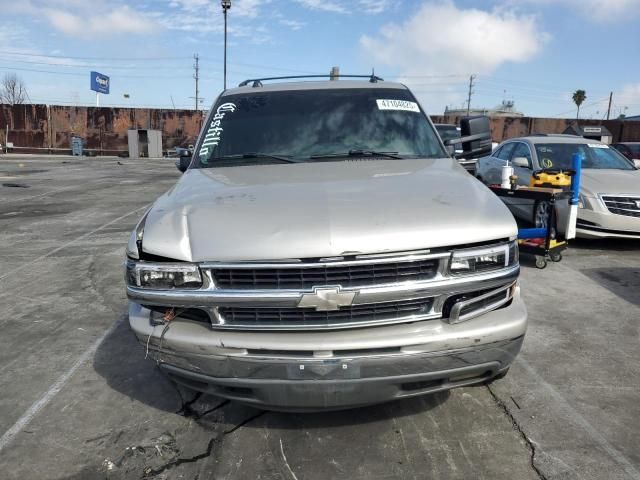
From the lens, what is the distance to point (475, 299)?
2473 mm

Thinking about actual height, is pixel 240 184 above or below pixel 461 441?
above

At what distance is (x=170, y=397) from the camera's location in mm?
3230

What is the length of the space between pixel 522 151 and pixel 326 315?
7.49 metres

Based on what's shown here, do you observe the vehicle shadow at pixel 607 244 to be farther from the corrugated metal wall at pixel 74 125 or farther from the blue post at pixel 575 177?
the corrugated metal wall at pixel 74 125

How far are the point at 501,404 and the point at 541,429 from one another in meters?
0.29

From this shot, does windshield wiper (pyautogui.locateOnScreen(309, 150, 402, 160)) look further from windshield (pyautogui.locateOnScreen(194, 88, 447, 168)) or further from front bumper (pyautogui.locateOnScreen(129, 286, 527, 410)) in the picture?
front bumper (pyautogui.locateOnScreen(129, 286, 527, 410))

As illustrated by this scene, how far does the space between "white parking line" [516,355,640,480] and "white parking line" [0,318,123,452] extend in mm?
3185

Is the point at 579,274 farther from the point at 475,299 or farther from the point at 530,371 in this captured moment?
the point at 475,299

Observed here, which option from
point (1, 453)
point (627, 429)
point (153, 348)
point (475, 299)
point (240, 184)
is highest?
point (240, 184)

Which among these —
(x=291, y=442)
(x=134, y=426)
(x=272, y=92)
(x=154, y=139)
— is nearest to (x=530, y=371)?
(x=291, y=442)

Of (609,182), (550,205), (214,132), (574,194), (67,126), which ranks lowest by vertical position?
(550,205)

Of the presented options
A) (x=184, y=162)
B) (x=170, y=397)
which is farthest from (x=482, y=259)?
(x=184, y=162)

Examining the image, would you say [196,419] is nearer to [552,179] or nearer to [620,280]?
[620,280]

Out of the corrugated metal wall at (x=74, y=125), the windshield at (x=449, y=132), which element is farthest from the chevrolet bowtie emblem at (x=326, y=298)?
the corrugated metal wall at (x=74, y=125)
